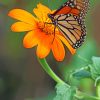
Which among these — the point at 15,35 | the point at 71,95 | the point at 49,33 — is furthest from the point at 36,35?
the point at 15,35

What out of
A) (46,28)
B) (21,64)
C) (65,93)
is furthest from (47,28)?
(21,64)

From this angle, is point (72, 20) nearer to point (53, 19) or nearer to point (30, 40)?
point (53, 19)

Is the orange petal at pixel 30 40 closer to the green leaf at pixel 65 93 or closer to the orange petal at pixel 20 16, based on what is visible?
the orange petal at pixel 20 16

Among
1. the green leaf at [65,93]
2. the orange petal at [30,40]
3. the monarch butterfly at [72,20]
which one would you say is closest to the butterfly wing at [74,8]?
the monarch butterfly at [72,20]

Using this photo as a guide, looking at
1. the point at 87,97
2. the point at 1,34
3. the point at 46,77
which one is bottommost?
the point at 46,77

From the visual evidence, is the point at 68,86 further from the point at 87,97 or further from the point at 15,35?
the point at 15,35

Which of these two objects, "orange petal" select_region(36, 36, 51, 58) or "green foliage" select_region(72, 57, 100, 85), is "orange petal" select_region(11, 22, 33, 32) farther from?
"green foliage" select_region(72, 57, 100, 85)
